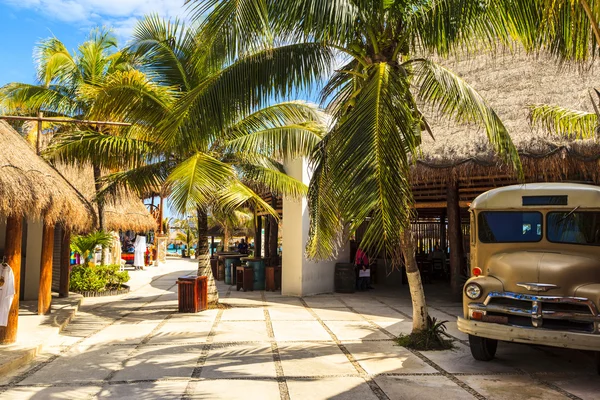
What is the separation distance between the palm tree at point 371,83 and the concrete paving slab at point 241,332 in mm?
1866

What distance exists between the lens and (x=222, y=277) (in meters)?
17.6

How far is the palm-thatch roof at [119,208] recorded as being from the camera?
525 inches

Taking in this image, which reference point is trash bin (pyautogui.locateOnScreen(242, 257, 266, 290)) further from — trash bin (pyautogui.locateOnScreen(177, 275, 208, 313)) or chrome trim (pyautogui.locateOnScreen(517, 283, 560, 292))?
chrome trim (pyautogui.locateOnScreen(517, 283, 560, 292))

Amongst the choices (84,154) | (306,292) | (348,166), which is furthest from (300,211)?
(348,166)

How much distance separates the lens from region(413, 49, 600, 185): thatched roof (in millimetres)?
9312

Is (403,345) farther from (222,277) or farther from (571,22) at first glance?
(222,277)

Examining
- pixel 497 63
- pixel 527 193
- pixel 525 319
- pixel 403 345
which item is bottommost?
pixel 403 345

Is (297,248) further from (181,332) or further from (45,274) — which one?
(45,274)

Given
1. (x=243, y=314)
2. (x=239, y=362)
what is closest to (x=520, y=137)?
(x=243, y=314)

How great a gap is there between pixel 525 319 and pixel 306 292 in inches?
316

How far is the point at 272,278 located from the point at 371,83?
9.94 m

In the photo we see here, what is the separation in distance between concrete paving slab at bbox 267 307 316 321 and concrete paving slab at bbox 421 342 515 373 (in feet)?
10.8

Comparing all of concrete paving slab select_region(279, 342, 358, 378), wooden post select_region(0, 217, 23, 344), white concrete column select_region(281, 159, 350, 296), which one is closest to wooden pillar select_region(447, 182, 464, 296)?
white concrete column select_region(281, 159, 350, 296)

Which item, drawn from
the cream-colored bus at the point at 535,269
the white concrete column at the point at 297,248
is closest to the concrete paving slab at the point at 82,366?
the cream-colored bus at the point at 535,269
